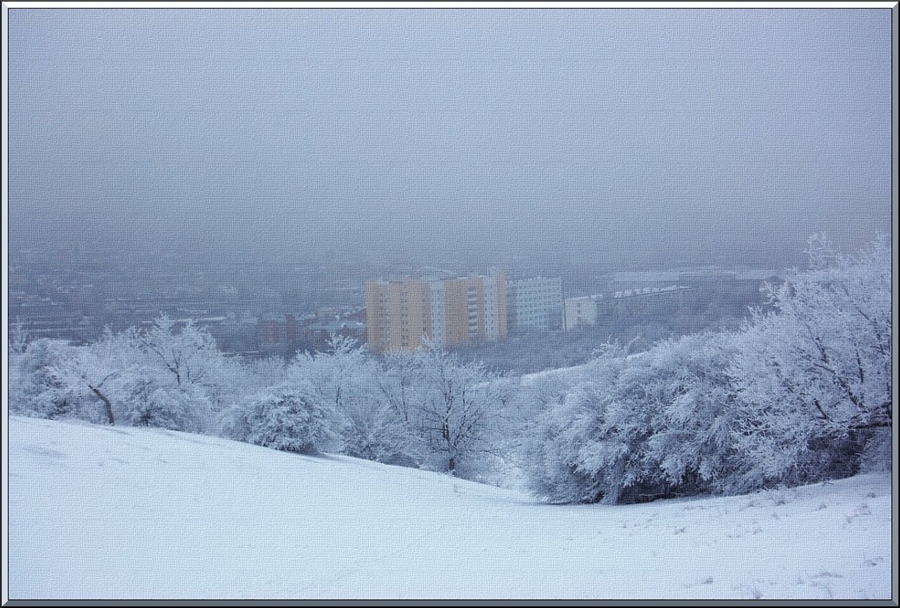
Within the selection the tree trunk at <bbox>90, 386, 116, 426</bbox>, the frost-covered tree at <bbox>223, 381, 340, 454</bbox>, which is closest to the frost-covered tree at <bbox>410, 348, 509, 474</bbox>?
the frost-covered tree at <bbox>223, 381, 340, 454</bbox>

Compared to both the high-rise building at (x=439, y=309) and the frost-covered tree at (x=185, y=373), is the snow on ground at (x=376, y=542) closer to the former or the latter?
the high-rise building at (x=439, y=309)

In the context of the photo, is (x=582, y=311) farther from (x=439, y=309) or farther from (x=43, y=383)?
(x=43, y=383)

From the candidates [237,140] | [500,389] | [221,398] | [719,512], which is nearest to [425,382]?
[500,389]

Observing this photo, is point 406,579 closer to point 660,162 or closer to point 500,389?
point 660,162

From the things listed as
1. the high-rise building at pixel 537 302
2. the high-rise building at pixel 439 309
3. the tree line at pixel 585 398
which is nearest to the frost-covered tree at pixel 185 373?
the tree line at pixel 585 398

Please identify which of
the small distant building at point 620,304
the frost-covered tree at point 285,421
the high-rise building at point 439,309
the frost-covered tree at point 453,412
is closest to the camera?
the small distant building at point 620,304

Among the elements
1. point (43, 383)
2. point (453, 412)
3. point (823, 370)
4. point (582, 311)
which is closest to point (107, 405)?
point (43, 383)

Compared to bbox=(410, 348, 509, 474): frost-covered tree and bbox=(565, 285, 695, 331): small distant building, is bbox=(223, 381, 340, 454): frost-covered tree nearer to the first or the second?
bbox=(410, 348, 509, 474): frost-covered tree
